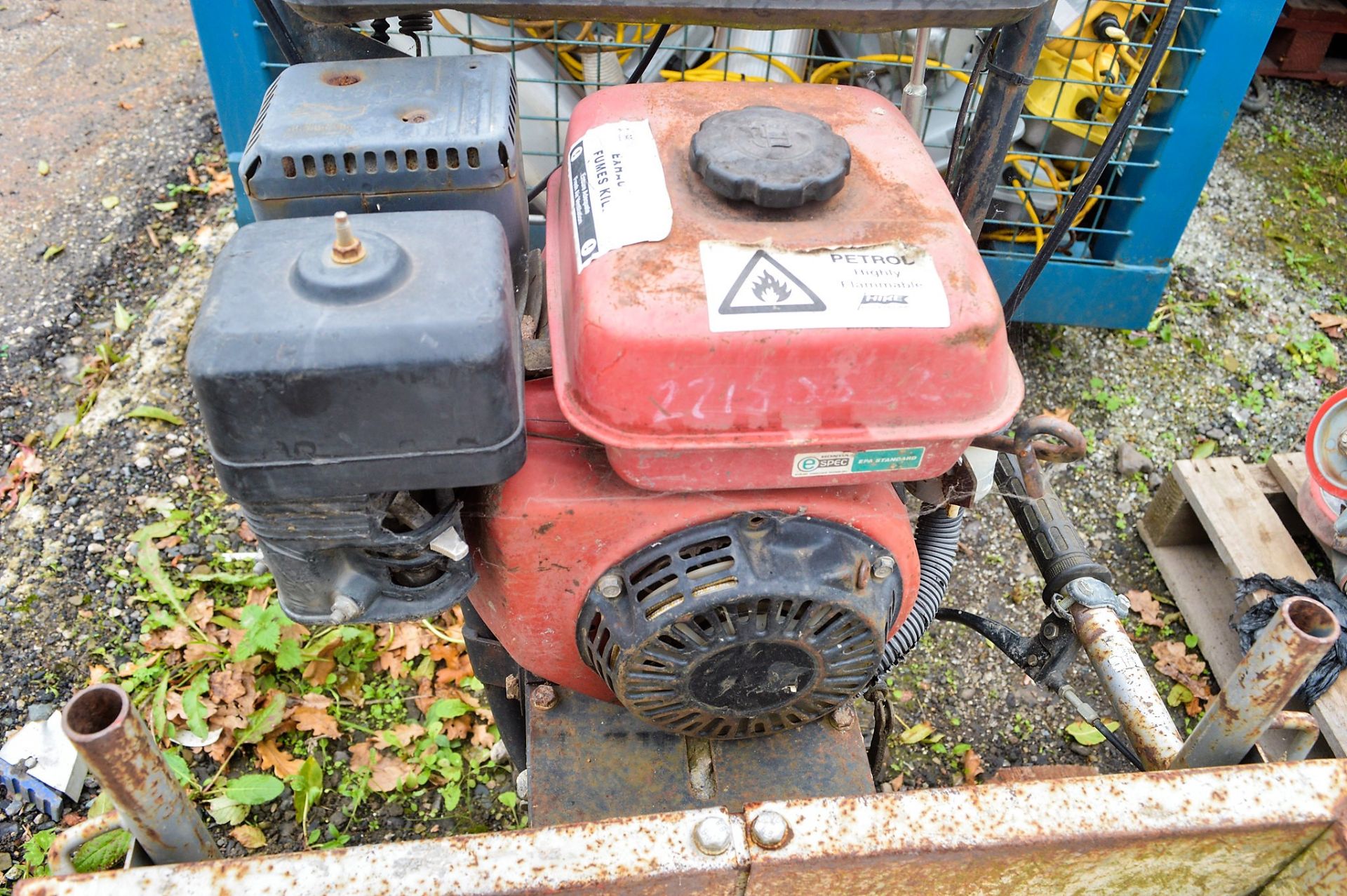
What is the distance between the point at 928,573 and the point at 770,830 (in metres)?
0.76

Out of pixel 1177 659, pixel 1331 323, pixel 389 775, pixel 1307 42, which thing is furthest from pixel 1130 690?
pixel 1307 42

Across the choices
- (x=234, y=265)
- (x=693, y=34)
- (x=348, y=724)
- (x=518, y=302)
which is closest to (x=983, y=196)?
(x=518, y=302)

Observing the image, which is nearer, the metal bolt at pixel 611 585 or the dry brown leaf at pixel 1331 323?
the metal bolt at pixel 611 585

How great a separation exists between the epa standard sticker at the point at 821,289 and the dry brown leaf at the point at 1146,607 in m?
1.80

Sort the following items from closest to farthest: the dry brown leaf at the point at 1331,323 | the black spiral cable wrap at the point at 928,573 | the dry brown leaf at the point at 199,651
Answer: the black spiral cable wrap at the point at 928,573 → the dry brown leaf at the point at 199,651 → the dry brown leaf at the point at 1331,323

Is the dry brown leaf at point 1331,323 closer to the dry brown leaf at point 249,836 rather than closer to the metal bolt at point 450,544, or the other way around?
the metal bolt at point 450,544

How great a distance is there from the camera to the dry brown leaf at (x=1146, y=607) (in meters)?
2.55

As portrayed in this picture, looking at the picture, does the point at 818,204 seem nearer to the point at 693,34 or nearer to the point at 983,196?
the point at 983,196

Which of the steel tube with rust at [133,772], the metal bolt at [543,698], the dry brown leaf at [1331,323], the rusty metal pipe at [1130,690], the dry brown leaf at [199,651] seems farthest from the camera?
the dry brown leaf at [1331,323]

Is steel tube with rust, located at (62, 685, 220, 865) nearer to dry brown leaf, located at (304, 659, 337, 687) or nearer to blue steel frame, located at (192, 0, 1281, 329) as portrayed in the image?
dry brown leaf, located at (304, 659, 337, 687)

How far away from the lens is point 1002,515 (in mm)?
2770

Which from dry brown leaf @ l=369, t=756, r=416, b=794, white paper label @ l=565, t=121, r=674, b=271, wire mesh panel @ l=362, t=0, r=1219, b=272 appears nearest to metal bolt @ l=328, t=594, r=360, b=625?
white paper label @ l=565, t=121, r=674, b=271

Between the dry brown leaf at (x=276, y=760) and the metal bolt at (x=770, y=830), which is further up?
→ the metal bolt at (x=770, y=830)

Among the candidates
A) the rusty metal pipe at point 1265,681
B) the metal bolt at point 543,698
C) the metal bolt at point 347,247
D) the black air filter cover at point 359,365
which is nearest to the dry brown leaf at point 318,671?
the metal bolt at point 543,698
